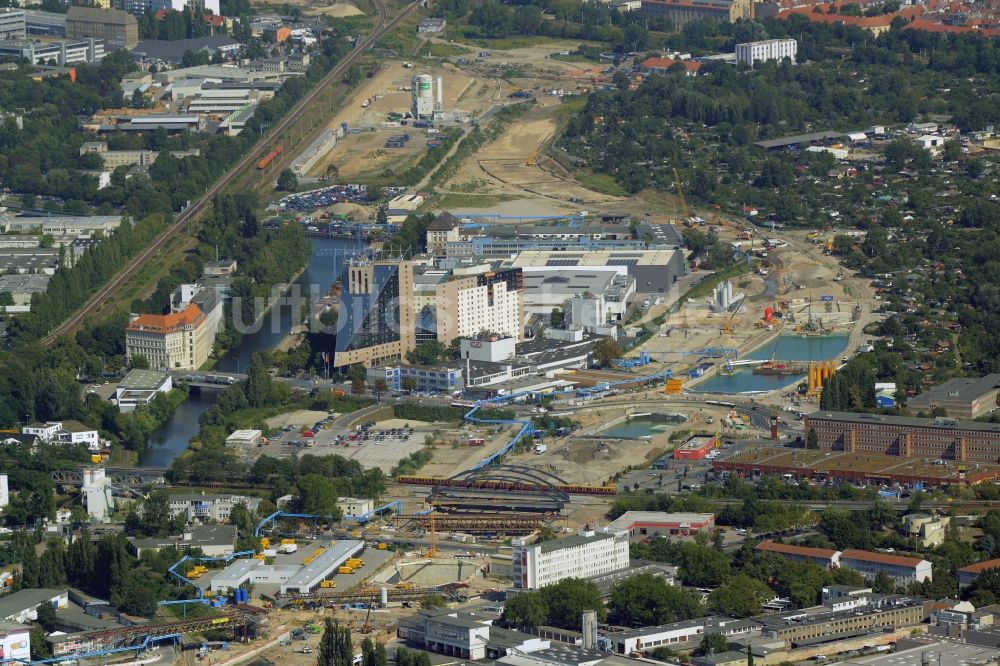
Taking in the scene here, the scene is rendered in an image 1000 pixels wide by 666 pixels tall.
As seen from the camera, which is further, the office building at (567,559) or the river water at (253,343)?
the river water at (253,343)

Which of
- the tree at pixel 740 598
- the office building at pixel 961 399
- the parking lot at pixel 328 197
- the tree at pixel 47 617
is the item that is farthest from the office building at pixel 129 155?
the tree at pixel 740 598

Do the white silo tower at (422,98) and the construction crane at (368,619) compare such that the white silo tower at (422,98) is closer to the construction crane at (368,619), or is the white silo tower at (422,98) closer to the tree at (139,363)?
the tree at (139,363)

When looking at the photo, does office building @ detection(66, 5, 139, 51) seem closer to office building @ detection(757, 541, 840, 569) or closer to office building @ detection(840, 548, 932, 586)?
office building @ detection(757, 541, 840, 569)

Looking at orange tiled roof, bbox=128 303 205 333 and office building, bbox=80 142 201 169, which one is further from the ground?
office building, bbox=80 142 201 169

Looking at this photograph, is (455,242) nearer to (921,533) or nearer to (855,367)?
(855,367)

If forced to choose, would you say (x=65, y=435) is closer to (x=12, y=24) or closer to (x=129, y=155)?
(x=129, y=155)

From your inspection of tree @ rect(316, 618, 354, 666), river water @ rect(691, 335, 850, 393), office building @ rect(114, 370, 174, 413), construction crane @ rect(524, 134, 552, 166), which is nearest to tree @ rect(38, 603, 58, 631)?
tree @ rect(316, 618, 354, 666)
